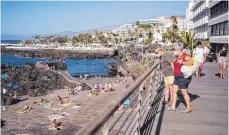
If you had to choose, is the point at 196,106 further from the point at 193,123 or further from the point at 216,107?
the point at 193,123

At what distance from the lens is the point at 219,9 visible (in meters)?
36.8

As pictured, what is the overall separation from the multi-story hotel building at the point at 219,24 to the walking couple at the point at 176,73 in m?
25.9

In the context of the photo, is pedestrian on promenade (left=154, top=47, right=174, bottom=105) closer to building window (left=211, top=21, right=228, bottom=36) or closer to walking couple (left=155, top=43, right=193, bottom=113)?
walking couple (left=155, top=43, right=193, bottom=113)

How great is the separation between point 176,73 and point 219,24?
32551 mm

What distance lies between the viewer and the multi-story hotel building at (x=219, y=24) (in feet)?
107

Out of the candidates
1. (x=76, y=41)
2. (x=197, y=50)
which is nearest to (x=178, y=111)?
(x=197, y=50)

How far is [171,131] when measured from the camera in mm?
5379

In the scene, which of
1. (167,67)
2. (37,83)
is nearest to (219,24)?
(37,83)

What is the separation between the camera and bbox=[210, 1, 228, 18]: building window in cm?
3305

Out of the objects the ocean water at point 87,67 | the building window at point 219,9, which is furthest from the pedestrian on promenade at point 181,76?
the ocean water at point 87,67

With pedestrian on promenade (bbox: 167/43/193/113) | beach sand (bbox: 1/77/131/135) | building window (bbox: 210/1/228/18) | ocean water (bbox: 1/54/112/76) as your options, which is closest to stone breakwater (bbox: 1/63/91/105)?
beach sand (bbox: 1/77/131/135)

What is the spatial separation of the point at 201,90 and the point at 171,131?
17.0 feet

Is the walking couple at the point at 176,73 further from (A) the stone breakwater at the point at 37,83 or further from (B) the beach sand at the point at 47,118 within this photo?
(A) the stone breakwater at the point at 37,83

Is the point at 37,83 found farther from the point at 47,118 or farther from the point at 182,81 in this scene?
the point at 182,81
